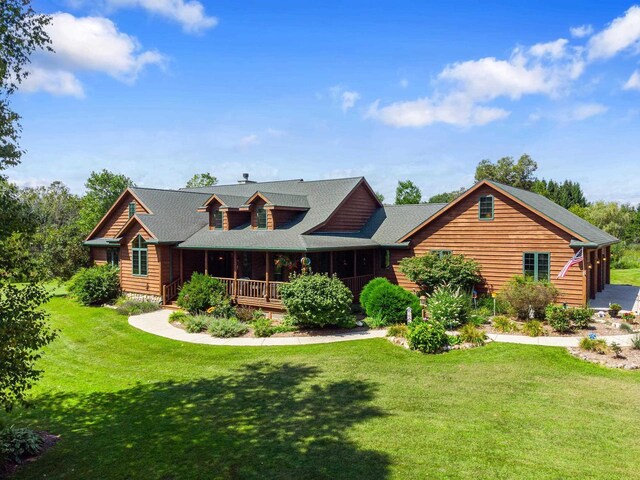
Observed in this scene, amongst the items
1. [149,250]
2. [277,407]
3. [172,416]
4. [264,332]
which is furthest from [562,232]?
[149,250]

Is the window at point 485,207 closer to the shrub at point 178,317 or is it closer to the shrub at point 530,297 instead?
the shrub at point 530,297

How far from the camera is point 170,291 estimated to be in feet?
83.5

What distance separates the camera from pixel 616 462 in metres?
7.97

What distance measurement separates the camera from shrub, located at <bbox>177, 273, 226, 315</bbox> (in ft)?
71.9

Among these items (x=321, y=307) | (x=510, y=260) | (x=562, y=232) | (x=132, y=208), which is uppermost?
(x=132, y=208)

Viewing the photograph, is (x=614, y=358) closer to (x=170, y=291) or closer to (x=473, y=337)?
(x=473, y=337)

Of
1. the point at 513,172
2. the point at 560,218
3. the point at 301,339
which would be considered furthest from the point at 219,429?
the point at 513,172

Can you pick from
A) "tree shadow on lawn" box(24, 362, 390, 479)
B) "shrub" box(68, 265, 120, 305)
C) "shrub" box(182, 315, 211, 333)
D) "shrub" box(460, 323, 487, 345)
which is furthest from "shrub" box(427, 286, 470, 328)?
"shrub" box(68, 265, 120, 305)

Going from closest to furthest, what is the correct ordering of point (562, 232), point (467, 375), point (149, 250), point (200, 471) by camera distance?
point (200, 471), point (467, 375), point (562, 232), point (149, 250)

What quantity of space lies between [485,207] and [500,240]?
1733 millimetres

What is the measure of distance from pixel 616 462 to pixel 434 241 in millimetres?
15899

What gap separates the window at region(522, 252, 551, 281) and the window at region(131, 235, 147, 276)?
66.1 ft

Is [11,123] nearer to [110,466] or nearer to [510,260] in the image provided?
[110,466]

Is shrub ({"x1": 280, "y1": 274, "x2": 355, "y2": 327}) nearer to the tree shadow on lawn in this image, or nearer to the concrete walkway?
the concrete walkway
